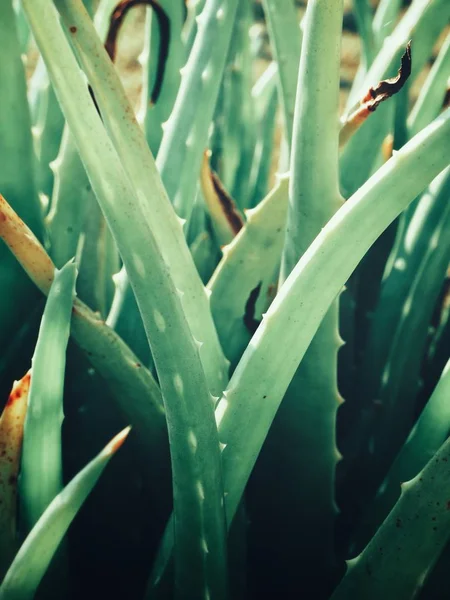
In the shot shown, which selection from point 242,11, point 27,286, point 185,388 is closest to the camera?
point 185,388

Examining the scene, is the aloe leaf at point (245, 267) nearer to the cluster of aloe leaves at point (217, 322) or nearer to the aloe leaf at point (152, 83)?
the cluster of aloe leaves at point (217, 322)

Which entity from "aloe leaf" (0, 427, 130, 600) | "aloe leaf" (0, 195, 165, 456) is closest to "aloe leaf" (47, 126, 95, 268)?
"aloe leaf" (0, 195, 165, 456)

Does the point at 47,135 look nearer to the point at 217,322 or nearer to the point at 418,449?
the point at 217,322

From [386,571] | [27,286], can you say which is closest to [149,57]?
[27,286]

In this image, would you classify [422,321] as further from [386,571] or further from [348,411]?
[386,571]

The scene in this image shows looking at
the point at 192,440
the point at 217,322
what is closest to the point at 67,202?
the point at 217,322

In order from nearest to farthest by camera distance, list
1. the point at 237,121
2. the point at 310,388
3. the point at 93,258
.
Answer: the point at 310,388 < the point at 93,258 < the point at 237,121

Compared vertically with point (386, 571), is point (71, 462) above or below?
above
